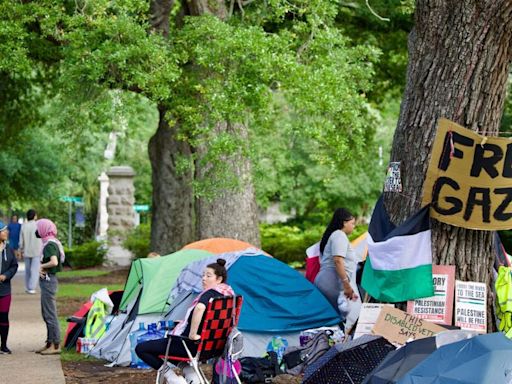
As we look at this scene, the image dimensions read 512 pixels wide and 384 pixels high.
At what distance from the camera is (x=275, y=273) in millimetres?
12812

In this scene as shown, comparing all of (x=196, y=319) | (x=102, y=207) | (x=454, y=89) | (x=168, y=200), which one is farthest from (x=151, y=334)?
(x=102, y=207)

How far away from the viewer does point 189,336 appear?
921 centimetres

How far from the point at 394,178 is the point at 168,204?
16.0 m

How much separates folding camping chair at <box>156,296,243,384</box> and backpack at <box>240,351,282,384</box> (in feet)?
5.04

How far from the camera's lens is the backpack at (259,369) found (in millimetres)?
10953

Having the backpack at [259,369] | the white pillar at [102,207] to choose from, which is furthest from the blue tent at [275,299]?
the white pillar at [102,207]

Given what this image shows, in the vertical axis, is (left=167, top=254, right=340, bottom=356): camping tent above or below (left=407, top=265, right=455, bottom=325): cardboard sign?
below

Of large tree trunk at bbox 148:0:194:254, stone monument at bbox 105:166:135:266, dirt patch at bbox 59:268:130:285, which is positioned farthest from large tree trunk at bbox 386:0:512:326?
stone monument at bbox 105:166:135:266

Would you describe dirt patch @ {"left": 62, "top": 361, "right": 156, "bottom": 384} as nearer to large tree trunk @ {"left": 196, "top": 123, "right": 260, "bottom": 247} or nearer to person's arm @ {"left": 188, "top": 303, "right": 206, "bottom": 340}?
person's arm @ {"left": 188, "top": 303, "right": 206, "bottom": 340}

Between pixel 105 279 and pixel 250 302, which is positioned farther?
pixel 105 279

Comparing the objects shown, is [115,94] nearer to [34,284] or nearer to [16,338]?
[16,338]

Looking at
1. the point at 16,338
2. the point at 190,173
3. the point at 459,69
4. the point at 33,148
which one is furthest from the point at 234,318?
the point at 33,148

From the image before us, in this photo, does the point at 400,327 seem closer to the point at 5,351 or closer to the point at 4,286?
the point at 4,286

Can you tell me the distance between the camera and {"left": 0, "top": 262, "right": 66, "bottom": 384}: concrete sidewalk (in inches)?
447
